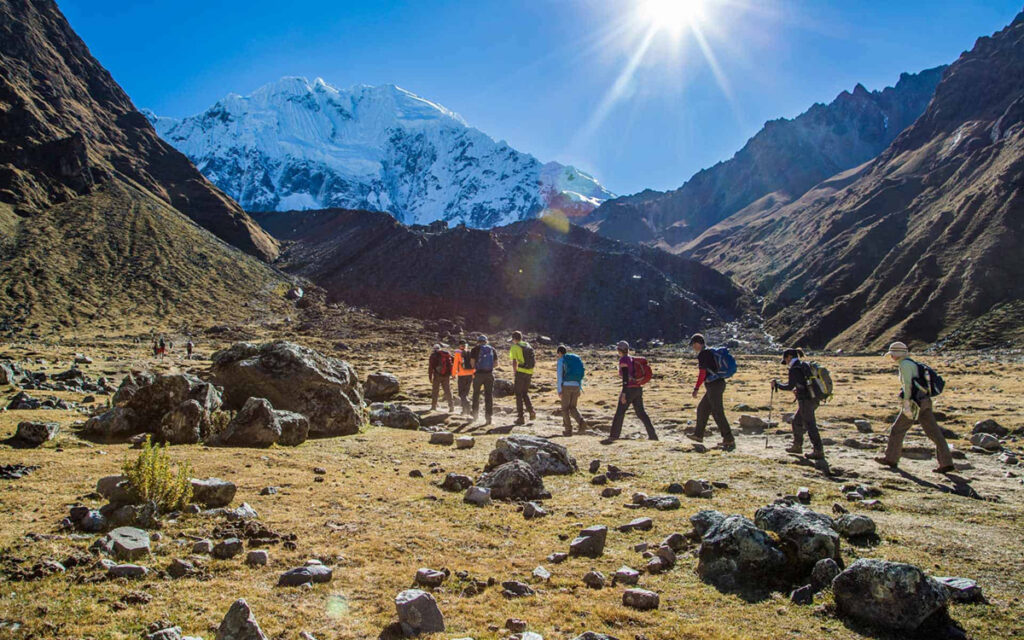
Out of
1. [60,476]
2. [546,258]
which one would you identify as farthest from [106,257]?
[60,476]

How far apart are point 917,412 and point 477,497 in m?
8.13

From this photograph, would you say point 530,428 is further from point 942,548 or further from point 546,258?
point 546,258

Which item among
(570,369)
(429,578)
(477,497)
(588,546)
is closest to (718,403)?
(570,369)

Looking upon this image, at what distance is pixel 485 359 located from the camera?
57.1ft

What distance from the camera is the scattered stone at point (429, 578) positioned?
5066 millimetres

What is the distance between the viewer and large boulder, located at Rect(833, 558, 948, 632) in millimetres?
4195

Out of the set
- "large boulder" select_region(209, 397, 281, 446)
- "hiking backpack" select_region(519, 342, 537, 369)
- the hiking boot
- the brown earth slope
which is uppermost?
the brown earth slope

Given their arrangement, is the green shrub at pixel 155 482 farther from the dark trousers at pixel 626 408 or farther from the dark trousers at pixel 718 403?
the dark trousers at pixel 718 403

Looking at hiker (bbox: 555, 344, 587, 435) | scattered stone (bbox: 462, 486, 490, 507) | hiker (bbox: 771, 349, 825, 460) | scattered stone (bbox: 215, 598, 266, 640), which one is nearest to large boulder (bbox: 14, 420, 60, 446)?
scattered stone (bbox: 462, 486, 490, 507)

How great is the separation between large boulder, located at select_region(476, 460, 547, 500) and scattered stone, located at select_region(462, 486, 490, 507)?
32cm

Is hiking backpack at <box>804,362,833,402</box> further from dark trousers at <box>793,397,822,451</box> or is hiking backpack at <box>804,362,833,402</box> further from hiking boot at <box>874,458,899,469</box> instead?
hiking boot at <box>874,458,899,469</box>

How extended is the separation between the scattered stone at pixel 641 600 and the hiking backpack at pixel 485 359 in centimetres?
1271

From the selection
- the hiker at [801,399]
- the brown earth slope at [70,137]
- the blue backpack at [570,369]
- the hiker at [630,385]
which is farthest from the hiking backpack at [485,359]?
the brown earth slope at [70,137]

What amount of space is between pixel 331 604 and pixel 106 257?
79.0 metres
